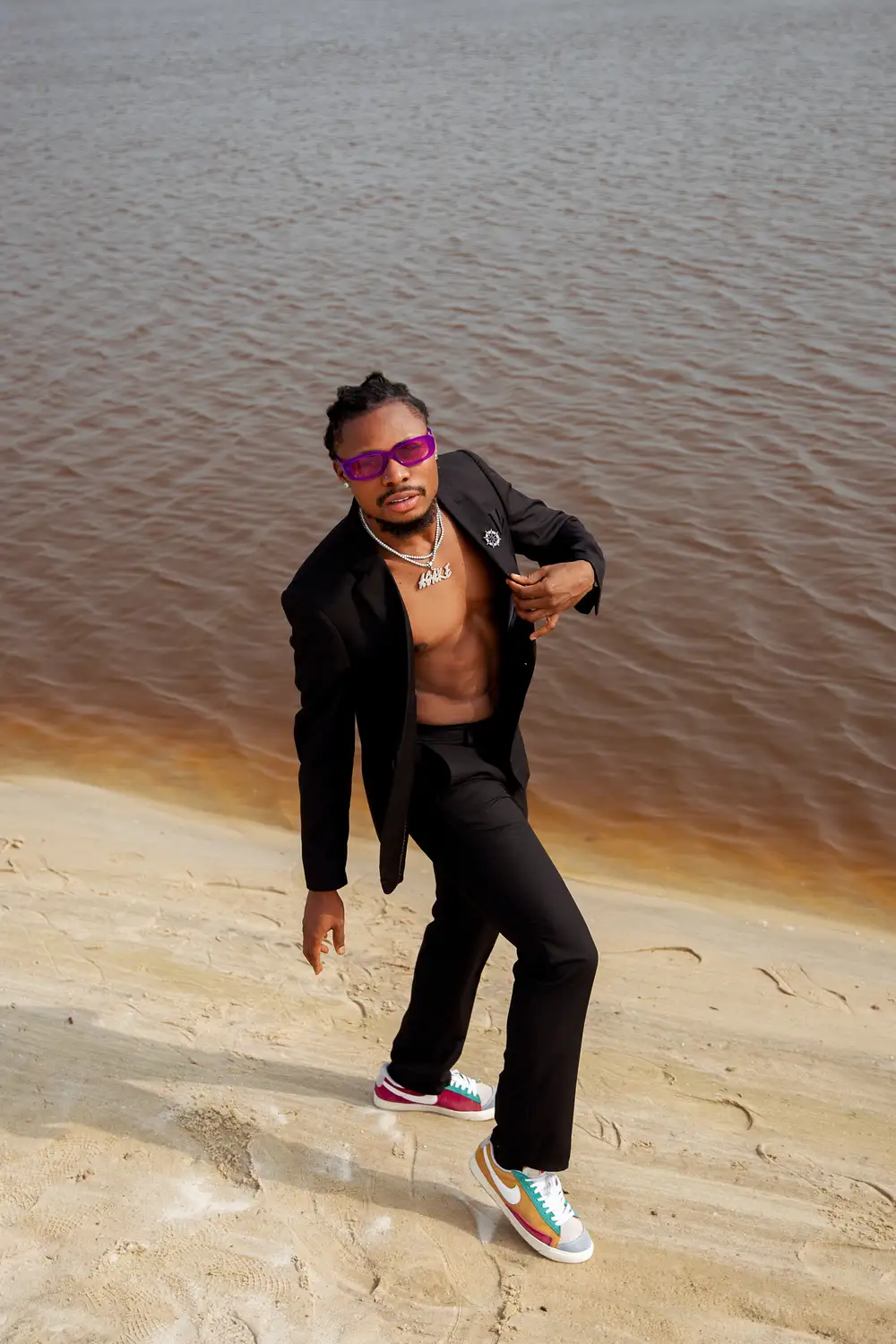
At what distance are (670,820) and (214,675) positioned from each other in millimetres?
2933

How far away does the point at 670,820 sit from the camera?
642 cm

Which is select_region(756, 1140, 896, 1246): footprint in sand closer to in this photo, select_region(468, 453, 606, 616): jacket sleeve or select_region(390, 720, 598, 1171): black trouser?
select_region(390, 720, 598, 1171): black trouser

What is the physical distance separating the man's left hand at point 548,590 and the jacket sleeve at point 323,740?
48 centimetres

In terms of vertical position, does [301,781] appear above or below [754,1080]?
above

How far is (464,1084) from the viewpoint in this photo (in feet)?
13.6

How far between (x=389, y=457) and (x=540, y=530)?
2.03 ft

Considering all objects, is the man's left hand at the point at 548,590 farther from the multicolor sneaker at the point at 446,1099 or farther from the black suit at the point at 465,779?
A: the multicolor sneaker at the point at 446,1099

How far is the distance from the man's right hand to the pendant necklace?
884 millimetres

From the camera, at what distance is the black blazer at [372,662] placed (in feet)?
11.0

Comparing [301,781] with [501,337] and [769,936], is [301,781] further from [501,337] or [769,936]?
[501,337]

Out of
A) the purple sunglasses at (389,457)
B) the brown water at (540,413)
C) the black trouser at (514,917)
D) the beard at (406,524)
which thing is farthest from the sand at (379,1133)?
the purple sunglasses at (389,457)

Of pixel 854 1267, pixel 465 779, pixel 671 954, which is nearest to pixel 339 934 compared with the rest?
pixel 465 779

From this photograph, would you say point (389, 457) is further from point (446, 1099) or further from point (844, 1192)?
point (844, 1192)

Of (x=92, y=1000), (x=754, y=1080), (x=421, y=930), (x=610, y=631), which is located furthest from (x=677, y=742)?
(x=92, y=1000)
